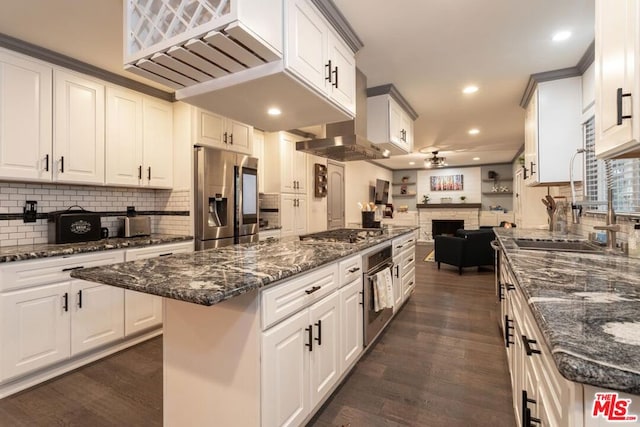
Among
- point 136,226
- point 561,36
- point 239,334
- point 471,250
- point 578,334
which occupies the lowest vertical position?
point 471,250

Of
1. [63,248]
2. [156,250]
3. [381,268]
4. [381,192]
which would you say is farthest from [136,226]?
[381,192]

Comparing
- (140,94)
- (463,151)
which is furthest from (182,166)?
(463,151)

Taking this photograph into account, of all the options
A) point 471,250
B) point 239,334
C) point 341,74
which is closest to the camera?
point 239,334

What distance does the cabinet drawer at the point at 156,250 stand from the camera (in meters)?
2.66

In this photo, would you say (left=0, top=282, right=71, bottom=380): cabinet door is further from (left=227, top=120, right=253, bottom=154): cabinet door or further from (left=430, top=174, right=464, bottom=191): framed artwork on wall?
(left=430, top=174, right=464, bottom=191): framed artwork on wall

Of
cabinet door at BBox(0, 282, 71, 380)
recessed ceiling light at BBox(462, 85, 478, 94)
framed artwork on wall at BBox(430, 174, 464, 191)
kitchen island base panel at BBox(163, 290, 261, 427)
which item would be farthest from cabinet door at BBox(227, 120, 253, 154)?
framed artwork on wall at BBox(430, 174, 464, 191)

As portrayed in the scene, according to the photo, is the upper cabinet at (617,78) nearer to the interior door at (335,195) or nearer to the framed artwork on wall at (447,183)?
the interior door at (335,195)

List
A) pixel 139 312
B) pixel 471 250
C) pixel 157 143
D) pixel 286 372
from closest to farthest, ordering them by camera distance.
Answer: pixel 286 372
pixel 139 312
pixel 157 143
pixel 471 250

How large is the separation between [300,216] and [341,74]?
2680 mm

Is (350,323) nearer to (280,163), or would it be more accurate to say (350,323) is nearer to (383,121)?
(383,121)

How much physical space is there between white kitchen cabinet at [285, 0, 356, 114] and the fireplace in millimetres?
8105

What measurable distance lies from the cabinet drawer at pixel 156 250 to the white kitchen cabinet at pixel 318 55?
6.83 feet

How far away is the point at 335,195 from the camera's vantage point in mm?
5715

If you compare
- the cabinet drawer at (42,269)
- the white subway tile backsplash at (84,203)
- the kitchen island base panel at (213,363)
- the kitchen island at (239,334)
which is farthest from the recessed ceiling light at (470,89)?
the cabinet drawer at (42,269)
